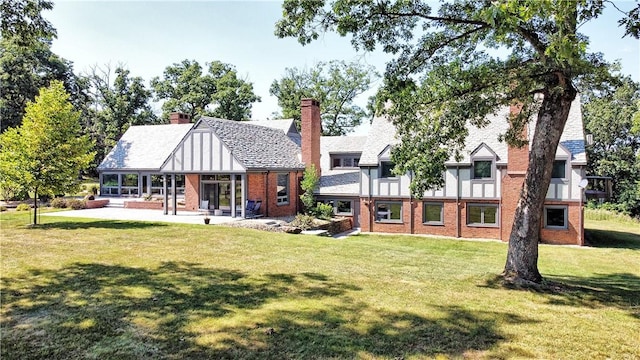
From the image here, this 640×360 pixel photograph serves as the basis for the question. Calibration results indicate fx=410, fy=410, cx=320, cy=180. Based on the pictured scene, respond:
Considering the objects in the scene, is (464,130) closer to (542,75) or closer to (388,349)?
(542,75)

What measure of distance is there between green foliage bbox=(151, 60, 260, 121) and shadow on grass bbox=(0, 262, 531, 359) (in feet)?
131

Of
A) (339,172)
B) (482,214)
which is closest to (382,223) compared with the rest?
(482,214)

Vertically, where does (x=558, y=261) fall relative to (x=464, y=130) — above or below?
below

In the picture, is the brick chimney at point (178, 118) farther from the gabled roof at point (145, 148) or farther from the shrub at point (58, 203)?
the shrub at point (58, 203)

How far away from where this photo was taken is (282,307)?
24.2 feet

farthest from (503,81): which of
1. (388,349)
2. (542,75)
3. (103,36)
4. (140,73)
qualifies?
(140,73)

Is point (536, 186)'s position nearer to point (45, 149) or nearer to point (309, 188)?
point (309, 188)

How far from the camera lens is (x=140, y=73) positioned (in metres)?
48.2

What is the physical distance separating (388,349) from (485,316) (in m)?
2.40

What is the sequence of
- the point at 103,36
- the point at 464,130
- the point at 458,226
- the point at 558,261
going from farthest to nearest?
the point at 458,226, the point at 558,261, the point at 103,36, the point at 464,130

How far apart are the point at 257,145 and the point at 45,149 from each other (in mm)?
11765

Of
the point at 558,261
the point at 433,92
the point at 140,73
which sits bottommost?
the point at 558,261

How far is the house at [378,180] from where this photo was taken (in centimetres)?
2175

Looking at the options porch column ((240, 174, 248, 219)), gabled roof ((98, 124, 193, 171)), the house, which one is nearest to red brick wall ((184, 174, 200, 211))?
the house
